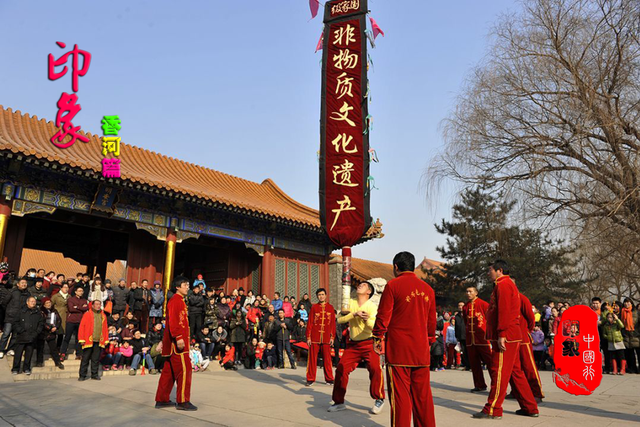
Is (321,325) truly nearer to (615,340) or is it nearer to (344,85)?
(344,85)

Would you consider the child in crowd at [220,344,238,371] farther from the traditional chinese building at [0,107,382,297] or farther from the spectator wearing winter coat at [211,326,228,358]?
the traditional chinese building at [0,107,382,297]

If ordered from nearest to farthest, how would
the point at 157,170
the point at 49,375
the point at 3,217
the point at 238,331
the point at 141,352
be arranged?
the point at 49,375 → the point at 141,352 → the point at 3,217 → the point at 238,331 → the point at 157,170

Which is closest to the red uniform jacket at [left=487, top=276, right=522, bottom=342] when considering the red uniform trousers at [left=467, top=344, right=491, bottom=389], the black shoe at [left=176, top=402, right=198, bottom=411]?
the red uniform trousers at [left=467, top=344, right=491, bottom=389]

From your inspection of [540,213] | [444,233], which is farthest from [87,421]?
[444,233]

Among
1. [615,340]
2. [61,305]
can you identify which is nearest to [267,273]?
[61,305]

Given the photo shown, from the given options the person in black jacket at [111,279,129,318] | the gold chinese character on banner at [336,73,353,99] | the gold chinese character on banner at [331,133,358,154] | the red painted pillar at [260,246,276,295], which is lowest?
the person in black jacket at [111,279,129,318]

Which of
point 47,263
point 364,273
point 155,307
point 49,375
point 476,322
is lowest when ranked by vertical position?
point 49,375

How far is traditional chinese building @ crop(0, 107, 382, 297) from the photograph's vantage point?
396 inches

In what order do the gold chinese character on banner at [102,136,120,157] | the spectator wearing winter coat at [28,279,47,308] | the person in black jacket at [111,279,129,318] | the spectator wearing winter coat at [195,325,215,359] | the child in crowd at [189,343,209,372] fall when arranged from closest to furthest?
the spectator wearing winter coat at [28,279,47,308] < the child in crowd at [189,343,209,372] < the spectator wearing winter coat at [195,325,215,359] < the person in black jacket at [111,279,129,318] < the gold chinese character on banner at [102,136,120,157]

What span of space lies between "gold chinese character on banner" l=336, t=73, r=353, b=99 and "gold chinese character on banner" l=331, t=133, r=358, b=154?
0.64m

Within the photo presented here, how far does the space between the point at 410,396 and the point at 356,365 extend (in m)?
1.29

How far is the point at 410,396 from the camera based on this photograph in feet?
12.2

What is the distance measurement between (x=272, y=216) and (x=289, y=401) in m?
7.67

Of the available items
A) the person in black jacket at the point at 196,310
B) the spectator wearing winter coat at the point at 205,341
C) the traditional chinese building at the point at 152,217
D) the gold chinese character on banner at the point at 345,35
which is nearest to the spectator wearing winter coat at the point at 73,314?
the person in black jacket at the point at 196,310
